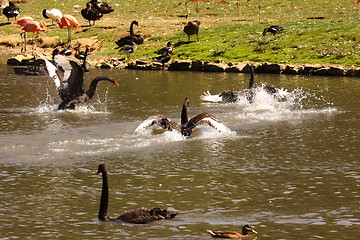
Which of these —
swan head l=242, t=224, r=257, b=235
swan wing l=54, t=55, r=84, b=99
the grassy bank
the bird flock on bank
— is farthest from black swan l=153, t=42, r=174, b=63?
swan head l=242, t=224, r=257, b=235

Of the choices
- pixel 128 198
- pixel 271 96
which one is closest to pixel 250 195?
pixel 128 198

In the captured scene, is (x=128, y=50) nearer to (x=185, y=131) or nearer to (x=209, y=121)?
(x=185, y=131)

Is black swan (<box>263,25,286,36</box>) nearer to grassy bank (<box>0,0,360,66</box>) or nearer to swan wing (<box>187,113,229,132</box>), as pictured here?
grassy bank (<box>0,0,360,66</box>)

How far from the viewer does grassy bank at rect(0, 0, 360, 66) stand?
49.1 m

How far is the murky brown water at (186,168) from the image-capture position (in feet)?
46.9

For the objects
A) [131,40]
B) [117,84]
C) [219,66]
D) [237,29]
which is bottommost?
[219,66]

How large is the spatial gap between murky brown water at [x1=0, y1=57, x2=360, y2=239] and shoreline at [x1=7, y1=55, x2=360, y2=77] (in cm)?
970

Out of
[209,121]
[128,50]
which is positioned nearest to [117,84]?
[209,121]

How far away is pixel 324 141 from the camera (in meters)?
23.0

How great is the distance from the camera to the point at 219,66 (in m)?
47.3

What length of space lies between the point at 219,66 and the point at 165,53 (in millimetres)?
5960

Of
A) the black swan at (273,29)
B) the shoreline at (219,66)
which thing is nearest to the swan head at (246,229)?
the shoreline at (219,66)

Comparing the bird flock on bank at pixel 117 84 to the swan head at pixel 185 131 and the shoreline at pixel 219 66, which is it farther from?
the shoreline at pixel 219 66

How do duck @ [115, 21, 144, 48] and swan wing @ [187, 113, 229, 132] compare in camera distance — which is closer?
swan wing @ [187, 113, 229, 132]
